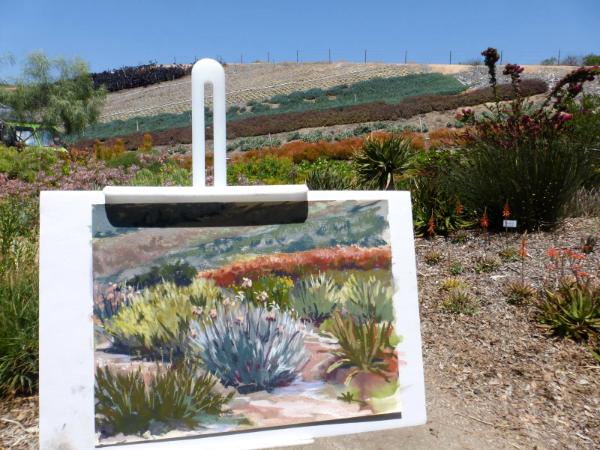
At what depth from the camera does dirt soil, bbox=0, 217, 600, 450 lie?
2.88 meters

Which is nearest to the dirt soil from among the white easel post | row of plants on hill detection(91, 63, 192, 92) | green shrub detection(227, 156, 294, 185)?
the white easel post

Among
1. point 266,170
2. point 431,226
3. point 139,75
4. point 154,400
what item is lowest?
point 154,400

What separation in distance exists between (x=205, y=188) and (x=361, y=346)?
0.91 metres

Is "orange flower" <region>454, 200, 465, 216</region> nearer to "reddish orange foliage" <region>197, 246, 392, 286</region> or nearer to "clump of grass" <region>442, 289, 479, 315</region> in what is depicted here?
"clump of grass" <region>442, 289, 479, 315</region>

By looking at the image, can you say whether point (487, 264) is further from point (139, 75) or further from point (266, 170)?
point (139, 75)

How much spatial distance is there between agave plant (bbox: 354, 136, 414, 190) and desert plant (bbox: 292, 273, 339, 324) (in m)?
7.67

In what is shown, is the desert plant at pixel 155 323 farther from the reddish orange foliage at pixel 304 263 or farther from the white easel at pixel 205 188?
the white easel at pixel 205 188

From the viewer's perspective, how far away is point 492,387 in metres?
3.45

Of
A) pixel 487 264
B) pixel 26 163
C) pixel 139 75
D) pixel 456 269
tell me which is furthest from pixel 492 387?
pixel 139 75

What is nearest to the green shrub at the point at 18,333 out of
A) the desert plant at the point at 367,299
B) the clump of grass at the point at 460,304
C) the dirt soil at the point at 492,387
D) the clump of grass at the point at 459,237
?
the dirt soil at the point at 492,387

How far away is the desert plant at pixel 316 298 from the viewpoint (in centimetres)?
216

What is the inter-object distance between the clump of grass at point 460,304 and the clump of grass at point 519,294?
0.28 meters

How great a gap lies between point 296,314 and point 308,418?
41 cm

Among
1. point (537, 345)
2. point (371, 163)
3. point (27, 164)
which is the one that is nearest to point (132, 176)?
point (27, 164)
